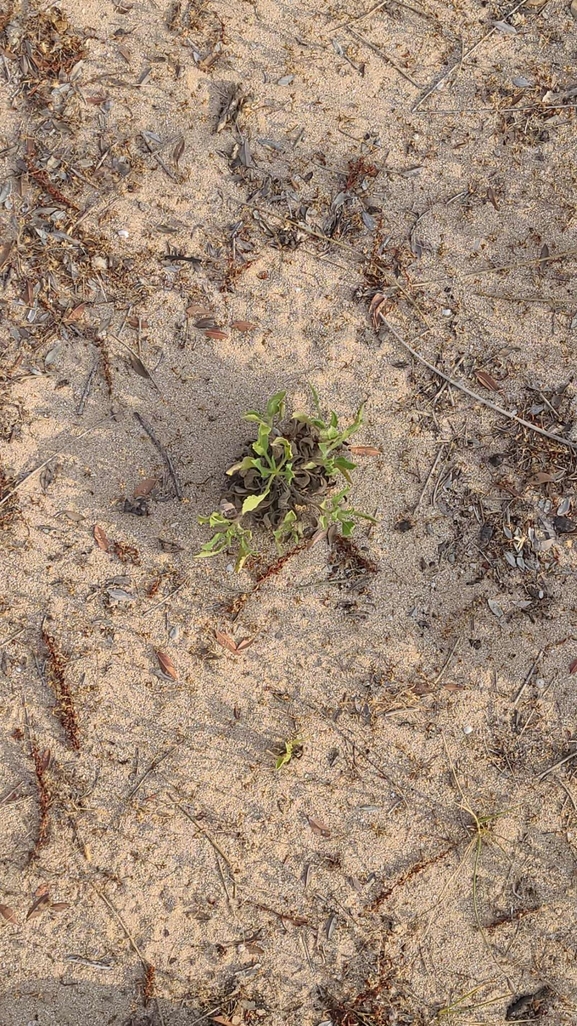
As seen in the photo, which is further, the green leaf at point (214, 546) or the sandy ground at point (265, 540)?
the sandy ground at point (265, 540)

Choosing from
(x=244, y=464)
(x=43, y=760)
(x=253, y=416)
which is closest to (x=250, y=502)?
(x=244, y=464)

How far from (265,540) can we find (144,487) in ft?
1.84

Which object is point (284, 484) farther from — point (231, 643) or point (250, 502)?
point (231, 643)

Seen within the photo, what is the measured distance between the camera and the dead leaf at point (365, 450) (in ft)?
9.57

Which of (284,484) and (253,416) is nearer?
(253,416)

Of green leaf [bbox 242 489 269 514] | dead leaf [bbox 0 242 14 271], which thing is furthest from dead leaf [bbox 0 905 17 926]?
dead leaf [bbox 0 242 14 271]

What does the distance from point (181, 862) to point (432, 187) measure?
3124mm

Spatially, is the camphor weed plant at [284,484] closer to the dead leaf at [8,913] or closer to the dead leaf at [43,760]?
the dead leaf at [43,760]

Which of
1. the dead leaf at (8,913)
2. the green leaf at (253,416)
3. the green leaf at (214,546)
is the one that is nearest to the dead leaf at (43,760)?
the dead leaf at (8,913)

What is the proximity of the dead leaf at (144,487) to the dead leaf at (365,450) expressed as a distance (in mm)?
868

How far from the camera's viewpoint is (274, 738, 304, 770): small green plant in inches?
111

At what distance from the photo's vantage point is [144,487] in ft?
9.31

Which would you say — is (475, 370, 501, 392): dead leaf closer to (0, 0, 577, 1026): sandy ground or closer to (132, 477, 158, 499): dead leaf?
(0, 0, 577, 1026): sandy ground

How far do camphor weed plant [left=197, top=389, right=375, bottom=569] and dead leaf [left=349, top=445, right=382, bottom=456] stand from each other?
78 mm
